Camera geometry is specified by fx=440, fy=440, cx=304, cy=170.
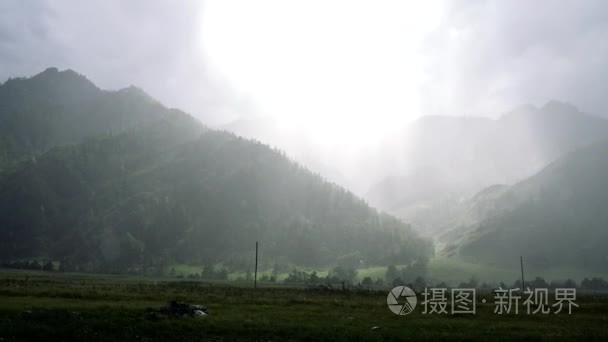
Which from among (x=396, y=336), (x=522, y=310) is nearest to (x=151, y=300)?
(x=396, y=336)

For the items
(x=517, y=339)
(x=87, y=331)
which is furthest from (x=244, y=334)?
(x=517, y=339)

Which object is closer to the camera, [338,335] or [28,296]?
[338,335]

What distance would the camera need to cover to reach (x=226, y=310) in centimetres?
4662

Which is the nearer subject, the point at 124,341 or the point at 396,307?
the point at 124,341

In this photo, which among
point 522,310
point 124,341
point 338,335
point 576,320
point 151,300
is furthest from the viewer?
point 151,300

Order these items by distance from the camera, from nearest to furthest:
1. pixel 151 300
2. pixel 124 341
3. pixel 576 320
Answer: pixel 124 341, pixel 576 320, pixel 151 300

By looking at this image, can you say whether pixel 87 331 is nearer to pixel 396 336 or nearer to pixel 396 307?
pixel 396 336

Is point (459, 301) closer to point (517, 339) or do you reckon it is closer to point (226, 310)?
point (517, 339)

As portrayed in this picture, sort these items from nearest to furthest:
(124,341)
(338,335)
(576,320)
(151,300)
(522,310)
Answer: (124,341)
(338,335)
(576,320)
(522,310)
(151,300)

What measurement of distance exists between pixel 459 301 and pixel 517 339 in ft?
79.6

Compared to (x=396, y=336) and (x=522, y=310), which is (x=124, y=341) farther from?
(x=522, y=310)

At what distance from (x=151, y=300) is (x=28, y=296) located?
1517cm

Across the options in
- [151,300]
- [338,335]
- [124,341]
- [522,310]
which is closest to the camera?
[124,341]

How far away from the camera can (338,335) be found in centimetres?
3338
